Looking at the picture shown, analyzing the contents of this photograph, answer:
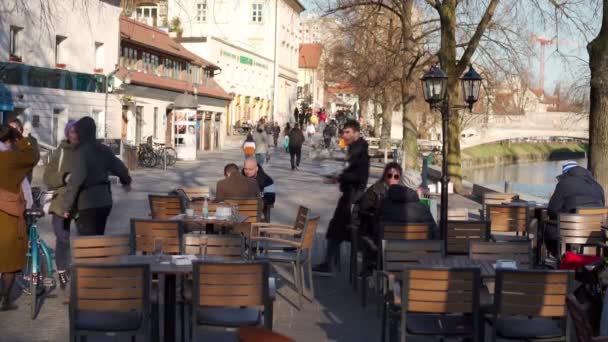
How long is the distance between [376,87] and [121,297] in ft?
113

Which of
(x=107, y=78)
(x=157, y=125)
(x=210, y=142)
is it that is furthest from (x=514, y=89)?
(x=210, y=142)

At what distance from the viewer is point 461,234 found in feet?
34.6

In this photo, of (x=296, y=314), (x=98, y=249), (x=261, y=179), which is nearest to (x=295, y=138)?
(x=261, y=179)

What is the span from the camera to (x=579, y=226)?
1147 centimetres

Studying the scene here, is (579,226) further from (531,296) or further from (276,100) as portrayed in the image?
(276,100)

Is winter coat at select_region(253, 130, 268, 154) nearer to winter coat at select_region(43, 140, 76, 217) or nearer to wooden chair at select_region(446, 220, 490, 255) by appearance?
wooden chair at select_region(446, 220, 490, 255)

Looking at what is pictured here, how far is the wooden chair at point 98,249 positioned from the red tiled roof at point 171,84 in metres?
31.3

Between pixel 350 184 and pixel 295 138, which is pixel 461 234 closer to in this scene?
pixel 350 184

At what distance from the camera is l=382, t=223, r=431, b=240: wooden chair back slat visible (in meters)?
9.38

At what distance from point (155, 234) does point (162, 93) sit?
120ft

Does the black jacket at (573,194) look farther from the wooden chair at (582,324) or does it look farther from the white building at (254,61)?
the white building at (254,61)

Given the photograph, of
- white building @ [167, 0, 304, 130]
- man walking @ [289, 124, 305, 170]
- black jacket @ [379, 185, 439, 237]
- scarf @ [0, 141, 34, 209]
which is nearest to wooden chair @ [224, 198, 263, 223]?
black jacket @ [379, 185, 439, 237]

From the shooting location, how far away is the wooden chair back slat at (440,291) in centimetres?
635

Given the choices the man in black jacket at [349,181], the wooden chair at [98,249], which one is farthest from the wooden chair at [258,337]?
the man in black jacket at [349,181]
